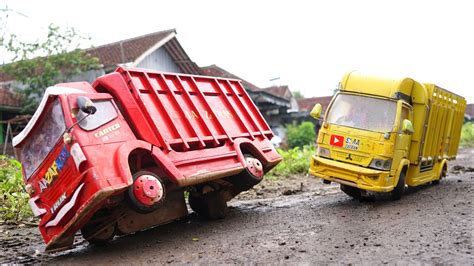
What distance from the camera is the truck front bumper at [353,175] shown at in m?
8.40

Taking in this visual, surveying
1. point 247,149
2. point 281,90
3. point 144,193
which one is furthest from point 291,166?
point 281,90

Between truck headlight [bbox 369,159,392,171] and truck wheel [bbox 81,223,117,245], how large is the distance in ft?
15.9

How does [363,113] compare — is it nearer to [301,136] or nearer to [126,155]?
[126,155]

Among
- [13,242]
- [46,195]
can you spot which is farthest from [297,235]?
[13,242]

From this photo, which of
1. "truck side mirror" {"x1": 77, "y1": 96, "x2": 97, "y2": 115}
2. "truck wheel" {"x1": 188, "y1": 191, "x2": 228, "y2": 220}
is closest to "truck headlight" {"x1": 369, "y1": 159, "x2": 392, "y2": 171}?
"truck wheel" {"x1": 188, "y1": 191, "x2": 228, "y2": 220}

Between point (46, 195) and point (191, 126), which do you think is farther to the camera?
point (191, 126)

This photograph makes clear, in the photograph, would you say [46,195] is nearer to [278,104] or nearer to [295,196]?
[295,196]

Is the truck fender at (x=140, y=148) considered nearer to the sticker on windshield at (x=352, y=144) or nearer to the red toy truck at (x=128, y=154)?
the red toy truck at (x=128, y=154)

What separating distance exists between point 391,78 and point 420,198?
253 centimetres

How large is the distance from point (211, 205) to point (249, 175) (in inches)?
31.6

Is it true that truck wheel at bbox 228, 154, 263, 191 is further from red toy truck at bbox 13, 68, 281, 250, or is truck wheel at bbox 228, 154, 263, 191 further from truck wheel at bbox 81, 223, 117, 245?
truck wheel at bbox 81, 223, 117, 245

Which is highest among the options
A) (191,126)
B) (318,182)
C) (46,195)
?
(191,126)

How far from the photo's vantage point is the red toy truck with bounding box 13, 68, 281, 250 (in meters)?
5.30

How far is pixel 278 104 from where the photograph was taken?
89.2 feet
